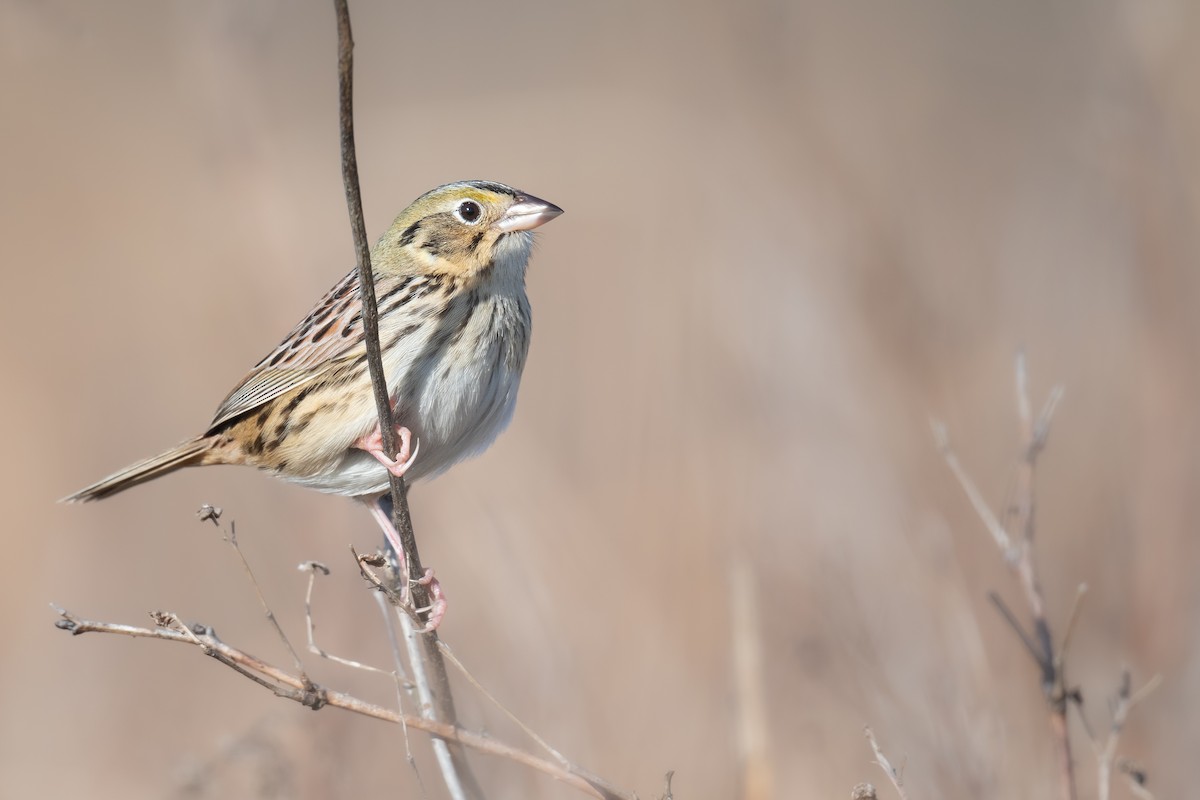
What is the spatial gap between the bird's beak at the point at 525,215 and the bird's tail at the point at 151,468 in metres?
1.27

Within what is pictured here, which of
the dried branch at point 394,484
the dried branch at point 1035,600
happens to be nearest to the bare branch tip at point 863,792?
the dried branch at point 1035,600

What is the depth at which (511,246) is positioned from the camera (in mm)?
4008

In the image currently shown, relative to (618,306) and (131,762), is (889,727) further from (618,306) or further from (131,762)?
(618,306)

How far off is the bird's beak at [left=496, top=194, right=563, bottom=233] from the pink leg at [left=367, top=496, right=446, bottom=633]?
3.34 ft

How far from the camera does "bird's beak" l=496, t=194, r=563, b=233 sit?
3941mm

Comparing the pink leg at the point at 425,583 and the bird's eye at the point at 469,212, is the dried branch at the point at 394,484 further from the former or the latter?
the bird's eye at the point at 469,212

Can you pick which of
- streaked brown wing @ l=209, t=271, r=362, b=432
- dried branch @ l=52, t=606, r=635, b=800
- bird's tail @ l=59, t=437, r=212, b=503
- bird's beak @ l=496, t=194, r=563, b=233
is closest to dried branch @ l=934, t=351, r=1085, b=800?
dried branch @ l=52, t=606, r=635, b=800

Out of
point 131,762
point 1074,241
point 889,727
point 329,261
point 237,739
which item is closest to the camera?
point 237,739

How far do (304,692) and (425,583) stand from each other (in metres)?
0.51

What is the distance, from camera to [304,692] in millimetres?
2629

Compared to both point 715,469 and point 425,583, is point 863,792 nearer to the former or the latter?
point 425,583

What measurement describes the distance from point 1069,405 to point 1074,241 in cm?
151

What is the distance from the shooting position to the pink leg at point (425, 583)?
3016 mm

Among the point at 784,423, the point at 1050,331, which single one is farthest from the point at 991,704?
the point at 1050,331
